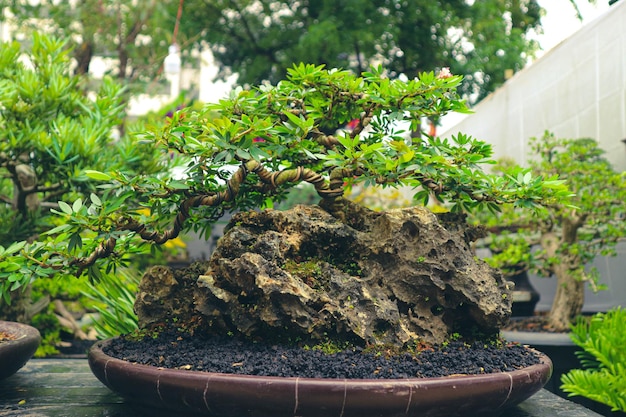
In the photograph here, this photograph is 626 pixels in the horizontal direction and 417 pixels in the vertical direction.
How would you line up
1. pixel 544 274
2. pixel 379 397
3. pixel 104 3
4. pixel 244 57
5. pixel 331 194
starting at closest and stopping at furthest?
pixel 379 397
pixel 331 194
pixel 544 274
pixel 104 3
pixel 244 57

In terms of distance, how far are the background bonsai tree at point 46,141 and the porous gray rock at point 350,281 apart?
1364 mm

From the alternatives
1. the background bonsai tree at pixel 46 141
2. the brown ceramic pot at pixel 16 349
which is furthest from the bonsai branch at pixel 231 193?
the background bonsai tree at pixel 46 141

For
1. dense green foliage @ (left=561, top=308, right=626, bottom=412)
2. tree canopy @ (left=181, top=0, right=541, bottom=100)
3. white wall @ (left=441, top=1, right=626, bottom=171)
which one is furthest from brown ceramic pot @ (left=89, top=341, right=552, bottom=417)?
tree canopy @ (left=181, top=0, right=541, bottom=100)

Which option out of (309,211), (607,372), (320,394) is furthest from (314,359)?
(607,372)

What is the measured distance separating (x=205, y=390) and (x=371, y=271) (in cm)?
96

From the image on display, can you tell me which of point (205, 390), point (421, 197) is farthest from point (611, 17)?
point (205, 390)

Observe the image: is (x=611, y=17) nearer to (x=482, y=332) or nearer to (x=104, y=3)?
(x=482, y=332)

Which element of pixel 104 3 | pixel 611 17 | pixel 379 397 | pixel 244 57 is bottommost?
pixel 379 397

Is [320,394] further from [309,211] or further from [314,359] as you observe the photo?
[309,211]

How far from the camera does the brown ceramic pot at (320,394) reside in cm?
201

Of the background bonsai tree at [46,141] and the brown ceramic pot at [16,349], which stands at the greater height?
the background bonsai tree at [46,141]

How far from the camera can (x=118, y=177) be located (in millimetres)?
2633

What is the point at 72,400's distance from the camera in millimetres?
2771

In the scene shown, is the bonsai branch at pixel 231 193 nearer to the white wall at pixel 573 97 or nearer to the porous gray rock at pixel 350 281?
the porous gray rock at pixel 350 281
